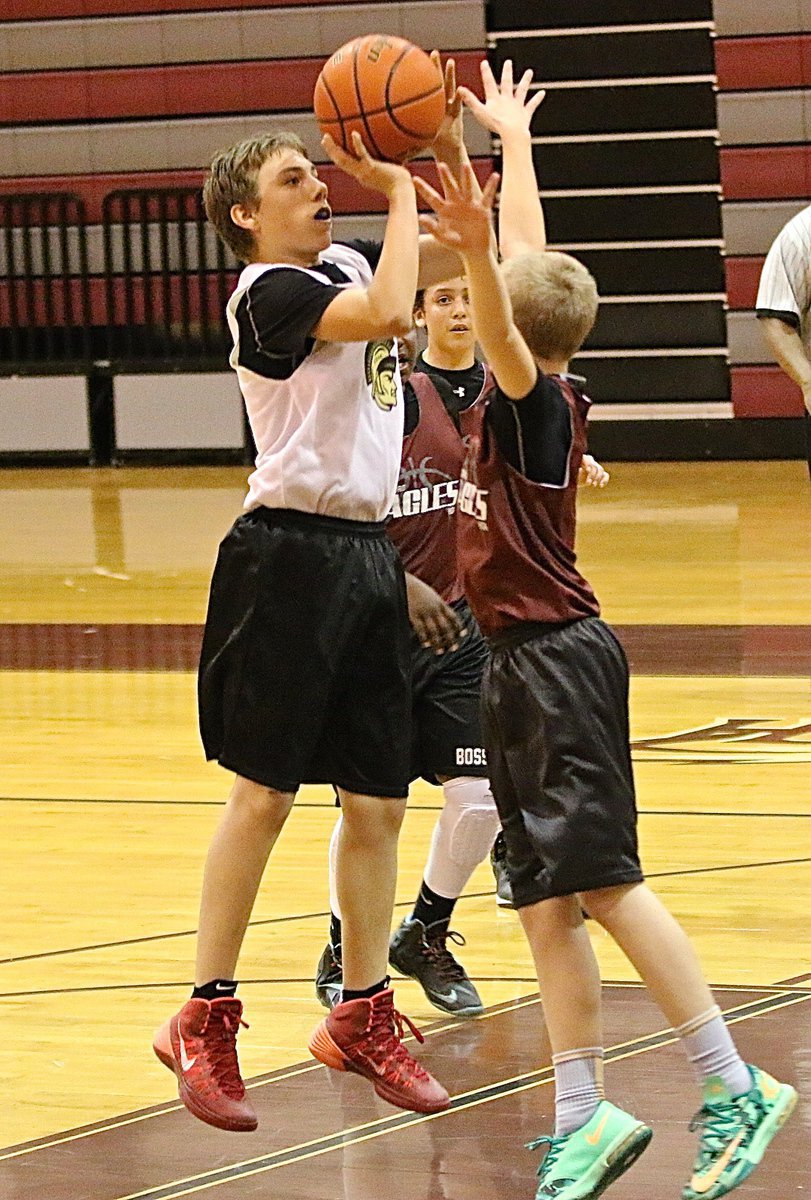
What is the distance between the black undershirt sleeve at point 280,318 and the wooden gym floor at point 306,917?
1.15 meters

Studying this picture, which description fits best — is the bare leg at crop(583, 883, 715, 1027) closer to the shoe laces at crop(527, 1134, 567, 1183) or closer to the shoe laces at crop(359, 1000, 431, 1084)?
the shoe laces at crop(527, 1134, 567, 1183)

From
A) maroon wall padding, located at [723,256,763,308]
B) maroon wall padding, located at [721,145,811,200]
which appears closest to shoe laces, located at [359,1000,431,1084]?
maroon wall padding, located at [723,256,763,308]

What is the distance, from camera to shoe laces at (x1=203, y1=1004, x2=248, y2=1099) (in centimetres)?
317

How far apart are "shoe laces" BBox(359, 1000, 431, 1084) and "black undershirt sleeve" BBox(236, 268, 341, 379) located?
0.98 meters

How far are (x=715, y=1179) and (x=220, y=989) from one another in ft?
2.72

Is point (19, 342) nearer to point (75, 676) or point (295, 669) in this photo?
point (75, 676)

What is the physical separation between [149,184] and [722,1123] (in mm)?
11717

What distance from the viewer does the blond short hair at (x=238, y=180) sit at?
131 inches

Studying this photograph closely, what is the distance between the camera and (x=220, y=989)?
3221 mm

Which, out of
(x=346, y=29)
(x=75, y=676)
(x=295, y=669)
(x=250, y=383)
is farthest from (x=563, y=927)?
(x=346, y=29)

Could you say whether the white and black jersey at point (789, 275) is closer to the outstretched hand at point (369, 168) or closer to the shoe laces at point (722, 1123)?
the outstretched hand at point (369, 168)

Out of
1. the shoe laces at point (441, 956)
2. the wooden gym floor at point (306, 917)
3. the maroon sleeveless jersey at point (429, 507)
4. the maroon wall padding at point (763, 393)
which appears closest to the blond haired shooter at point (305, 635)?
the wooden gym floor at point (306, 917)

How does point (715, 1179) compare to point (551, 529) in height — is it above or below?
below

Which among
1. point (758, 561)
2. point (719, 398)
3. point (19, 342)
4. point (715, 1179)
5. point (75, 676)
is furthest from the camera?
point (19, 342)
